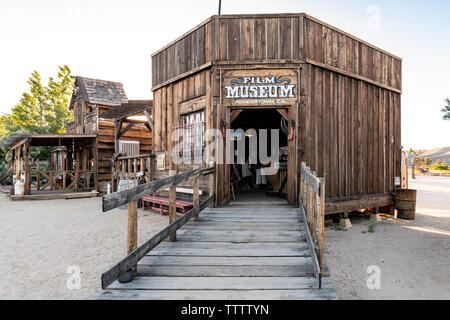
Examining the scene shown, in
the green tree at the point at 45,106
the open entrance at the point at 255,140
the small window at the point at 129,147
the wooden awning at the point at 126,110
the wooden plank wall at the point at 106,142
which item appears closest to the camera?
the open entrance at the point at 255,140

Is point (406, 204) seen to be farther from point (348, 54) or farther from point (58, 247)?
point (58, 247)

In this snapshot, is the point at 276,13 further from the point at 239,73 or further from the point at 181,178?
the point at 181,178

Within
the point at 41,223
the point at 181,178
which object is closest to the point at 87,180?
the point at 41,223

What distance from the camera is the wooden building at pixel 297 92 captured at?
6.62 meters

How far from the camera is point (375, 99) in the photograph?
8.56m

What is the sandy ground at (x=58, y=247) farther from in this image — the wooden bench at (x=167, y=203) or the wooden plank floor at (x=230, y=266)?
the wooden plank floor at (x=230, y=266)

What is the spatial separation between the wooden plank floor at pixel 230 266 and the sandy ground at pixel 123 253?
1.03 m

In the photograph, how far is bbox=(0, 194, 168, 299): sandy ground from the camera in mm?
3754

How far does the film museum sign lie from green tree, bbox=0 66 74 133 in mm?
31262

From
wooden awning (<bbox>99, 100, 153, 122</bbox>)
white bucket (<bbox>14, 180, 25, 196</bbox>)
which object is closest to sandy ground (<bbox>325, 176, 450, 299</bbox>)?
wooden awning (<bbox>99, 100, 153, 122</bbox>)

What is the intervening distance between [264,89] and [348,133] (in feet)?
10.2

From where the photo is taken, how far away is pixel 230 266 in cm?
329

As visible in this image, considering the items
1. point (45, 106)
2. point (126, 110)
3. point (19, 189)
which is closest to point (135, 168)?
point (126, 110)

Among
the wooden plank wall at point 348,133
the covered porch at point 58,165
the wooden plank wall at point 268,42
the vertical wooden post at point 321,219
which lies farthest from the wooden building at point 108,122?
the vertical wooden post at point 321,219
